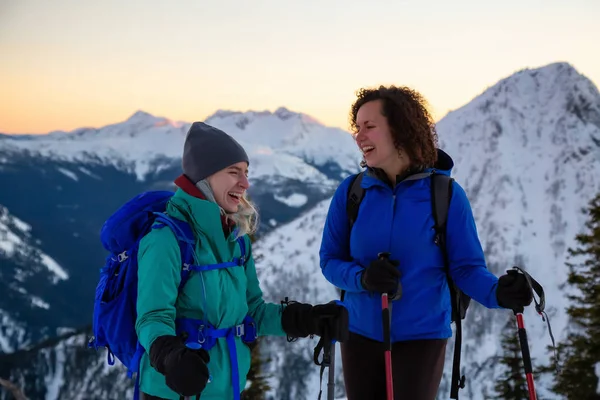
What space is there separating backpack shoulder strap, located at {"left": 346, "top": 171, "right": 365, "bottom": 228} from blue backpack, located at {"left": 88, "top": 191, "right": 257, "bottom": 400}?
1412 millimetres

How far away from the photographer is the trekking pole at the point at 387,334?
167 inches

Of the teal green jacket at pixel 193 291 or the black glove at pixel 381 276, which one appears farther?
the black glove at pixel 381 276

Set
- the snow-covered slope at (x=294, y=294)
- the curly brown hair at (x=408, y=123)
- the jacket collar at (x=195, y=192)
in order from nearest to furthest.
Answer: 1. the jacket collar at (x=195, y=192)
2. the curly brown hair at (x=408, y=123)
3. the snow-covered slope at (x=294, y=294)

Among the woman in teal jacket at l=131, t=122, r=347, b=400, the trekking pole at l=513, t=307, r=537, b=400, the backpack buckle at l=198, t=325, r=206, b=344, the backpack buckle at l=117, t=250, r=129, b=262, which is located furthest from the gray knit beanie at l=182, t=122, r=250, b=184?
the trekking pole at l=513, t=307, r=537, b=400

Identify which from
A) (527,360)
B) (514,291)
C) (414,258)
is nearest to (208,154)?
(414,258)

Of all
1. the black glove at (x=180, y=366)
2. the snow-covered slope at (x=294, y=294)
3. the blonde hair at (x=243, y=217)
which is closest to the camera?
the black glove at (x=180, y=366)

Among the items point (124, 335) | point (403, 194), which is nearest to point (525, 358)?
point (403, 194)

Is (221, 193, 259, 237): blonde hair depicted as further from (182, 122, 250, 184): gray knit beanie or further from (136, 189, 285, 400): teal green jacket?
(182, 122, 250, 184): gray knit beanie

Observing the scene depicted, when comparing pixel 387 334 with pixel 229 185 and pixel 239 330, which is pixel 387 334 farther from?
pixel 229 185

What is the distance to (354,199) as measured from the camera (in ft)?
15.8

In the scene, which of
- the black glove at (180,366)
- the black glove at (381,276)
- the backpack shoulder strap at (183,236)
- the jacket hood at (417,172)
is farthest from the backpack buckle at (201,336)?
the jacket hood at (417,172)

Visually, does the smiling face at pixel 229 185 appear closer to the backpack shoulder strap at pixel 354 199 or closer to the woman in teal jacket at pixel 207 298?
the woman in teal jacket at pixel 207 298

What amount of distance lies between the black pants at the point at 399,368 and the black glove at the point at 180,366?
5.61ft

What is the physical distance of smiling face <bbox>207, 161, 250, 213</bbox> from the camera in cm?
395
